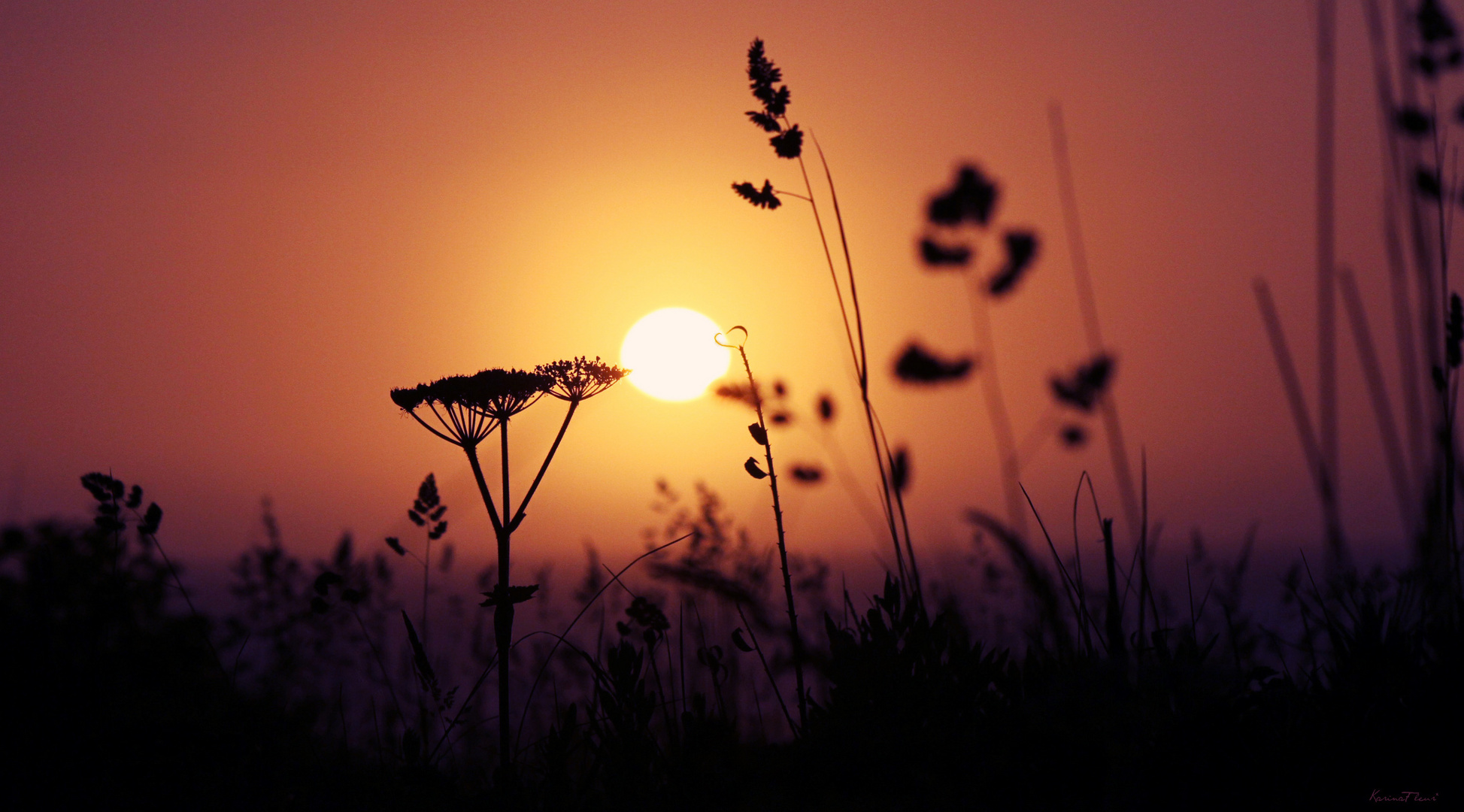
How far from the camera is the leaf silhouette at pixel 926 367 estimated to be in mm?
1892

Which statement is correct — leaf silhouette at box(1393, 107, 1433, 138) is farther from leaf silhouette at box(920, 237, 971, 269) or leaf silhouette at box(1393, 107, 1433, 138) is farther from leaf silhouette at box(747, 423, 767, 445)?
leaf silhouette at box(747, 423, 767, 445)

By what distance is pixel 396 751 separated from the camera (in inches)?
101

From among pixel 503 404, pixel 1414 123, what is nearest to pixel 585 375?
pixel 503 404

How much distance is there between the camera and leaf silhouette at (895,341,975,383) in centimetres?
189

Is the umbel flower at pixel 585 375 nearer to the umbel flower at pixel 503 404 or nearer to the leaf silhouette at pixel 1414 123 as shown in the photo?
the umbel flower at pixel 503 404

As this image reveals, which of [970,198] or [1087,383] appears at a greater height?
[970,198]

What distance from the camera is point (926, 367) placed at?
6.35ft

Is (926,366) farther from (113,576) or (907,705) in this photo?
(113,576)

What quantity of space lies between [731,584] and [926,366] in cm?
81

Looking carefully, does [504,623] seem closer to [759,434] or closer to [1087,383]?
[759,434]

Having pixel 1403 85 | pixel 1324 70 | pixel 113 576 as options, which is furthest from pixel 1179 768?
pixel 113 576

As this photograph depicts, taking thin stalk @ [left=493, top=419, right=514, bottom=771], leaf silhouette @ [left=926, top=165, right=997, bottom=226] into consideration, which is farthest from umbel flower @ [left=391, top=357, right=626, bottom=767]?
leaf silhouette @ [left=926, top=165, right=997, bottom=226]

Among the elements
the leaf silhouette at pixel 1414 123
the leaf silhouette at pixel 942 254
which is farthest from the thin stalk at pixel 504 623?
the leaf silhouette at pixel 1414 123

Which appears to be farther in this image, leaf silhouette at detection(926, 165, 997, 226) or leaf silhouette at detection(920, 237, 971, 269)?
leaf silhouette at detection(920, 237, 971, 269)
